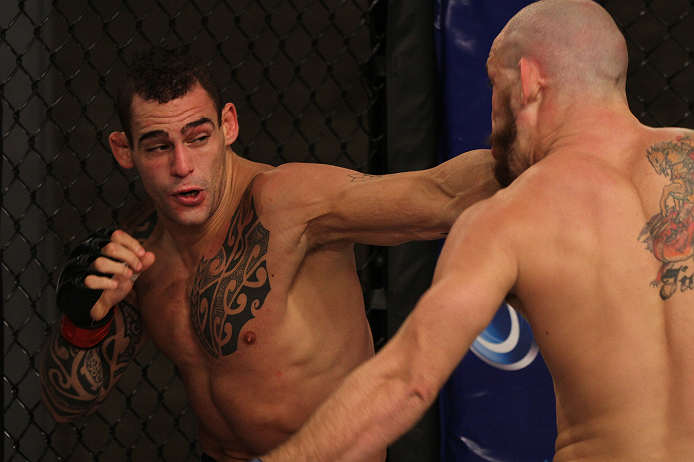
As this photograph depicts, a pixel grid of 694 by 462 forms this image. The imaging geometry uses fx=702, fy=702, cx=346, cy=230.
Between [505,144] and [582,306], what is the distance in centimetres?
31

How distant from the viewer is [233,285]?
54.7 inches

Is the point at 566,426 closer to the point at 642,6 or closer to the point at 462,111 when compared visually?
the point at 462,111

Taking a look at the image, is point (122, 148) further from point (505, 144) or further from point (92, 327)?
point (505, 144)

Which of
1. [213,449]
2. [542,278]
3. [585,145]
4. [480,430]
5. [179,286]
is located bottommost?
[480,430]

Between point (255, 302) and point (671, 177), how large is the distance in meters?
0.79

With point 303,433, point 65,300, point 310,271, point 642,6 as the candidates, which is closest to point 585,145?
point 303,433

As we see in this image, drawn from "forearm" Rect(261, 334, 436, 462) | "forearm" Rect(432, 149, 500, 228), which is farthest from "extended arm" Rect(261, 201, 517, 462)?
"forearm" Rect(432, 149, 500, 228)

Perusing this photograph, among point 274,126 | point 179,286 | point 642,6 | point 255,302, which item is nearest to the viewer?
point 255,302

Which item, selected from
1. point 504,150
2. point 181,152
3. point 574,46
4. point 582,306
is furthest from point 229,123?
point 582,306

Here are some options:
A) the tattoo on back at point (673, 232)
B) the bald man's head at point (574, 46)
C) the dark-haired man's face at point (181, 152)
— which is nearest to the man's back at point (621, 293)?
the tattoo on back at point (673, 232)

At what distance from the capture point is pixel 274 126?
2.95m

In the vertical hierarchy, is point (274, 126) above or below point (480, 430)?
above

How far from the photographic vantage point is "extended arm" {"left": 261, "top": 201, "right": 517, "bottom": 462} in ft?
2.73

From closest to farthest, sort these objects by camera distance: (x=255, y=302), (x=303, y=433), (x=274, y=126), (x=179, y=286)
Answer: (x=303, y=433) → (x=255, y=302) → (x=179, y=286) → (x=274, y=126)
